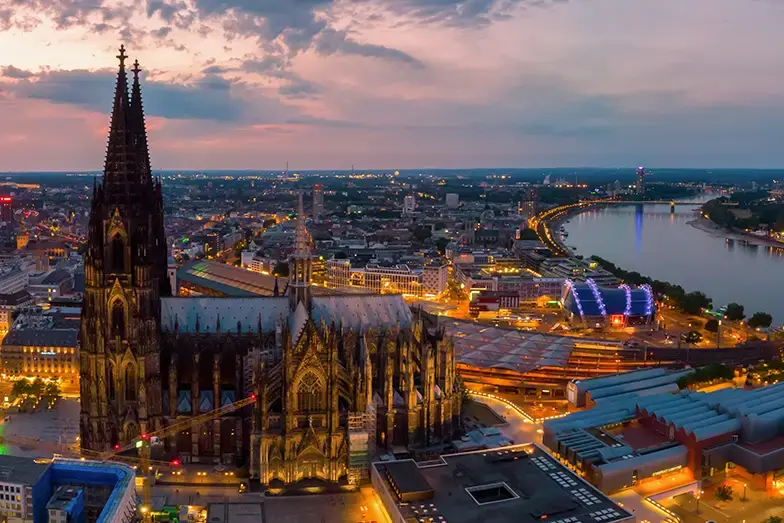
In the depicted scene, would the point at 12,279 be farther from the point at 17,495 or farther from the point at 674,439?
the point at 674,439

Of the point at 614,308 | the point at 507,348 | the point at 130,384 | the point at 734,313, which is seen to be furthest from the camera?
the point at 614,308

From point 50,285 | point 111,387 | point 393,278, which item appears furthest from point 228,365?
point 393,278

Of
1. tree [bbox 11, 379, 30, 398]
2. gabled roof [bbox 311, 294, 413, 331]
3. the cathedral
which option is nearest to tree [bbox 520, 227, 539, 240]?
gabled roof [bbox 311, 294, 413, 331]

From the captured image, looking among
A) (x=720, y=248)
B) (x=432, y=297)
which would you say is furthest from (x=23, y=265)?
(x=720, y=248)

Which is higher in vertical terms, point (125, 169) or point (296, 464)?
point (125, 169)

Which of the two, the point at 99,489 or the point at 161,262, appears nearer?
the point at 99,489

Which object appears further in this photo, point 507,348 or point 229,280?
point 229,280

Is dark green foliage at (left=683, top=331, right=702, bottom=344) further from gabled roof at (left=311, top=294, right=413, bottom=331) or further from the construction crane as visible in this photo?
the construction crane

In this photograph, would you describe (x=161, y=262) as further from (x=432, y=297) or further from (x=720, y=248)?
(x=720, y=248)
